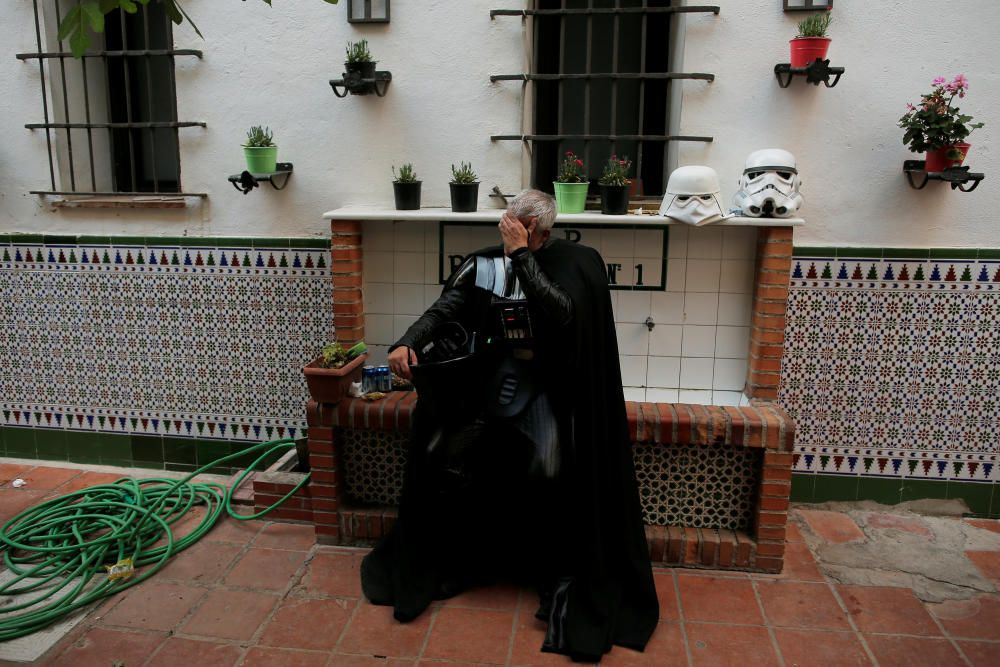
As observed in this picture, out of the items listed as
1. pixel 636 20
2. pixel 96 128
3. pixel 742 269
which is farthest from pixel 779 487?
pixel 96 128

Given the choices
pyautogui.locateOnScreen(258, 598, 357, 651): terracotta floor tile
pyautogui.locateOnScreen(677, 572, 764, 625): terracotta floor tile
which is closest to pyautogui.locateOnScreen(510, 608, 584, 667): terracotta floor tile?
pyautogui.locateOnScreen(677, 572, 764, 625): terracotta floor tile

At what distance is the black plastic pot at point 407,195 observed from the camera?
4.43 m

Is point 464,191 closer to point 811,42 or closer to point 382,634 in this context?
point 811,42

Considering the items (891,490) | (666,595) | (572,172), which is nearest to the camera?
(666,595)

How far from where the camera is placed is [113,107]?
17.1 ft

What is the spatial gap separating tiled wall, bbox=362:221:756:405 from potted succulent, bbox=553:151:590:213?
34 cm

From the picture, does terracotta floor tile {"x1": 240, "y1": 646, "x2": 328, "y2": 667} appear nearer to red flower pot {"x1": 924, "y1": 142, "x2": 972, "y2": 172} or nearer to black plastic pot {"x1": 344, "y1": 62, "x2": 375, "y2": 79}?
black plastic pot {"x1": 344, "y1": 62, "x2": 375, "y2": 79}

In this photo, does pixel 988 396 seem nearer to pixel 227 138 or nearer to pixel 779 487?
pixel 779 487

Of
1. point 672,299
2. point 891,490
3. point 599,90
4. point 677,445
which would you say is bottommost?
point 891,490

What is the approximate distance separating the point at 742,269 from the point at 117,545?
3.64 metres

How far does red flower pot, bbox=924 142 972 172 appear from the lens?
407 cm

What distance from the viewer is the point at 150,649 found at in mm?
3461

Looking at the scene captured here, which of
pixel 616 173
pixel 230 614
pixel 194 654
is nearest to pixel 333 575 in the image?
Answer: pixel 230 614

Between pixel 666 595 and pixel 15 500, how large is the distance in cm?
382
